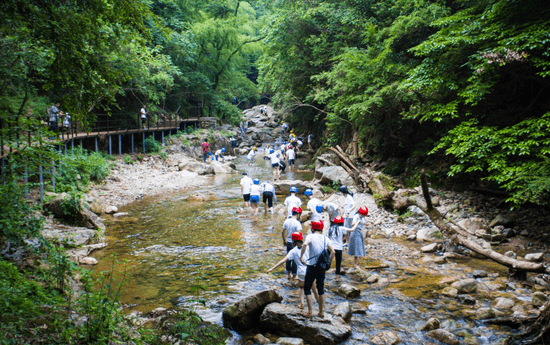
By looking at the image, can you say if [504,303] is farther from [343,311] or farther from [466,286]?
[343,311]

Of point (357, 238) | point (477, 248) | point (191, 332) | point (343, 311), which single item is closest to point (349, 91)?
point (357, 238)

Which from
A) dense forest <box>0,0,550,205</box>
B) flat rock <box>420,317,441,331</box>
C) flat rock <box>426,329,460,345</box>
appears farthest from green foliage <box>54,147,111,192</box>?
flat rock <box>426,329,460,345</box>

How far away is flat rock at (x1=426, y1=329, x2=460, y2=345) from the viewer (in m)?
5.10

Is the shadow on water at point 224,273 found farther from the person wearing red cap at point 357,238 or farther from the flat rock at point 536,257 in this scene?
the flat rock at point 536,257

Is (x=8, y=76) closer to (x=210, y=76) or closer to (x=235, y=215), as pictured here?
(x=235, y=215)

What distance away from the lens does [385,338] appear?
206 inches

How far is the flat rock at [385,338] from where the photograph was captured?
5.16 m

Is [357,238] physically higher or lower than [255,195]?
lower

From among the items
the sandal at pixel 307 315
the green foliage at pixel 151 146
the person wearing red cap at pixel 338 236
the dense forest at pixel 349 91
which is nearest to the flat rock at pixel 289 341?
the sandal at pixel 307 315

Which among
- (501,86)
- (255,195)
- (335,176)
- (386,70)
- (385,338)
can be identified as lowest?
(385,338)

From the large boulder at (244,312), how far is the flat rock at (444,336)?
2.81 meters

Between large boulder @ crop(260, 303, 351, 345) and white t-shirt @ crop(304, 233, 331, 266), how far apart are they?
0.90m

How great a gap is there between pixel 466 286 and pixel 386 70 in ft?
31.0

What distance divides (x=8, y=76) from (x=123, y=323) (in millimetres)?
8369
